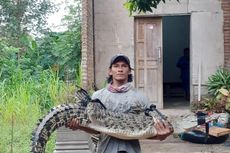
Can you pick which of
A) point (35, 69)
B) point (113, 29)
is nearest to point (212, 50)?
point (113, 29)

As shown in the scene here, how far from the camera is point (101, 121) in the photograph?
297cm

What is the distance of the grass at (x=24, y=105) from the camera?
258 inches

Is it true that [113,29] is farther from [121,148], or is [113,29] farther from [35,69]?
[121,148]

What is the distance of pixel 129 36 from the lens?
1077cm

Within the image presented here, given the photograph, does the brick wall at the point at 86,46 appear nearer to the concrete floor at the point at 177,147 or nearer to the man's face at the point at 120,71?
the concrete floor at the point at 177,147

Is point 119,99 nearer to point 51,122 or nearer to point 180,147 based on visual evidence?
point 51,122

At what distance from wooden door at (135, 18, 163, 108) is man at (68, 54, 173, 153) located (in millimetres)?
7734

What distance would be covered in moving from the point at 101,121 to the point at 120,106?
0.57ft

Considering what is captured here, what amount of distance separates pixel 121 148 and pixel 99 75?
7911 millimetres

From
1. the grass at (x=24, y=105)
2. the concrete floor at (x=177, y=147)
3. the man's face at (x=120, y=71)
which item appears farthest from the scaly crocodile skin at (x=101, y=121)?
the concrete floor at (x=177, y=147)

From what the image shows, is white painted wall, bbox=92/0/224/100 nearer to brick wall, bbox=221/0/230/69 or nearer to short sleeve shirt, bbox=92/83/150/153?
brick wall, bbox=221/0/230/69

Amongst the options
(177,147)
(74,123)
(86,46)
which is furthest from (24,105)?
(74,123)

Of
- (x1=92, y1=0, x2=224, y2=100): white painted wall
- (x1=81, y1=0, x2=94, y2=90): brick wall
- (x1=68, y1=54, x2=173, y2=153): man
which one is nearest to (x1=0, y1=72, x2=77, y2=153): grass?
(x1=81, y1=0, x2=94, y2=90): brick wall

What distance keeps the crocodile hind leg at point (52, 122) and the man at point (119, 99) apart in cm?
6
